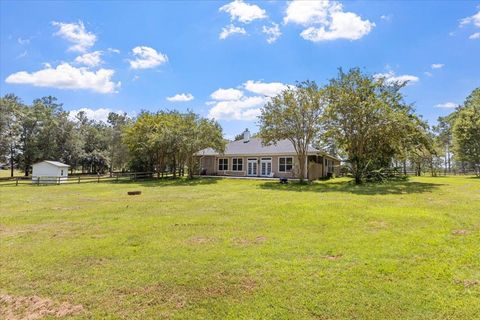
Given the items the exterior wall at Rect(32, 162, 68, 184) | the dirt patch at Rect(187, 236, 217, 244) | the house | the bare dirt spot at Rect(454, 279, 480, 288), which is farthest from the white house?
the bare dirt spot at Rect(454, 279, 480, 288)

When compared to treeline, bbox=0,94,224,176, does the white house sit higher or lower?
lower

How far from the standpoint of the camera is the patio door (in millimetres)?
30312

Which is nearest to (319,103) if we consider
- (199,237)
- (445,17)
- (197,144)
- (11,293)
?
(445,17)

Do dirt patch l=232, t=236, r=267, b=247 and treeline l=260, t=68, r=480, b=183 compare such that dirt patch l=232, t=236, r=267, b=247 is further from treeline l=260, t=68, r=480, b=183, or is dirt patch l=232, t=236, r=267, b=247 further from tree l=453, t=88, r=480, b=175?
tree l=453, t=88, r=480, b=175

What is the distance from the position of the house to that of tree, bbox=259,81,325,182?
3.49 m

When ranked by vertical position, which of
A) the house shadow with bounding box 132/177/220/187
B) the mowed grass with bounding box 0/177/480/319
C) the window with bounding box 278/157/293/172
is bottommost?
the mowed grass with bounding box 0/177/480/319

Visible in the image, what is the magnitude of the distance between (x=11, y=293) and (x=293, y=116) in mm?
20414

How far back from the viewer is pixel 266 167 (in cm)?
3062

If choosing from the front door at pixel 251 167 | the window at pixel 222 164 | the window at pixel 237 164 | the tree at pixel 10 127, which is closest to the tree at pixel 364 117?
the front door at pixel 251 167

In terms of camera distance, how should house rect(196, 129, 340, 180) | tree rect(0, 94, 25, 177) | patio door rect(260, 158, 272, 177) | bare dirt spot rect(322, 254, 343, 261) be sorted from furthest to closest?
tree rect(0, 94, 25, 177) < patio door rect(260, 158, 272, 177) < house rect(196, 129, 340, 180) < bare dirt spot rect(322, 254, 343, 261)

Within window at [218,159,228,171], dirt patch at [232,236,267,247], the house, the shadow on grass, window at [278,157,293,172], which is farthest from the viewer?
window at [218,159,228,171]

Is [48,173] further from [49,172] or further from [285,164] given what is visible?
[285,164]

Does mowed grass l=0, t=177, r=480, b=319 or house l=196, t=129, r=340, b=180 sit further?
house l=196, t=129, r=340, b=180

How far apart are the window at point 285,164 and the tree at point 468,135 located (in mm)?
24696
